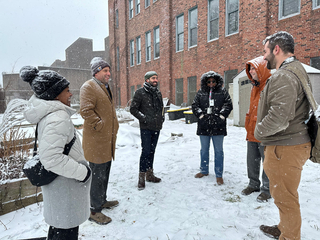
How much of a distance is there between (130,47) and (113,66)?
3982 mm

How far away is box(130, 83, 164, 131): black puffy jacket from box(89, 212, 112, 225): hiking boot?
167 cm

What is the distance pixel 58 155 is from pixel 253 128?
9.35 ft

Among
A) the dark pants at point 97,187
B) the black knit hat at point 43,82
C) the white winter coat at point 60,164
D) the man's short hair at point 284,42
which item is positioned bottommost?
the dark pants at point 97,187

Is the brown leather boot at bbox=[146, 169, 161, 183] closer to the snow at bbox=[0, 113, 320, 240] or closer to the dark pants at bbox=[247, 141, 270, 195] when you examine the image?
the snow at bbox=[0, 113, 320, 240]

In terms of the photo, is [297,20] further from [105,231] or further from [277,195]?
[105,231]

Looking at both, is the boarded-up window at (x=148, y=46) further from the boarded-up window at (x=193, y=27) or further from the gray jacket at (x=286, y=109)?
the gray jacket at (x=286, y=109)

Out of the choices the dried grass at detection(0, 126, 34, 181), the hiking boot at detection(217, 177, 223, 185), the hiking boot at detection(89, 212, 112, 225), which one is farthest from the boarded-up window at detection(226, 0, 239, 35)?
the hiking boot at detection(89, 212, 112, 225)

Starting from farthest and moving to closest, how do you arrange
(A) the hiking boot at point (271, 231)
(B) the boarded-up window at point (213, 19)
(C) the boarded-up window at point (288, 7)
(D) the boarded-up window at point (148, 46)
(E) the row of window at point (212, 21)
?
(D) the boarded-up window at point (148, 46), (B) the boarded-up window at point (213, 19), (E) the row of window at point (212, 21), (C) the boarded-up window at point (288, 7), (A) the hiking boot at point (271, 231)

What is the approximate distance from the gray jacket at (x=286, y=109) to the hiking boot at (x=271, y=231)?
1141 millimetres

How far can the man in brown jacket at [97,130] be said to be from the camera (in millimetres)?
2711

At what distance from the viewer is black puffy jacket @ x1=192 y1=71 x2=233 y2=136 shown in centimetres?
387

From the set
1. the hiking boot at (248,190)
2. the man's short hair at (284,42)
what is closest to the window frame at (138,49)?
the hiking boot at (248,190)

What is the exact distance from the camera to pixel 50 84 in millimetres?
1671

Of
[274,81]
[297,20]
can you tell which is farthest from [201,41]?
[274,81]
